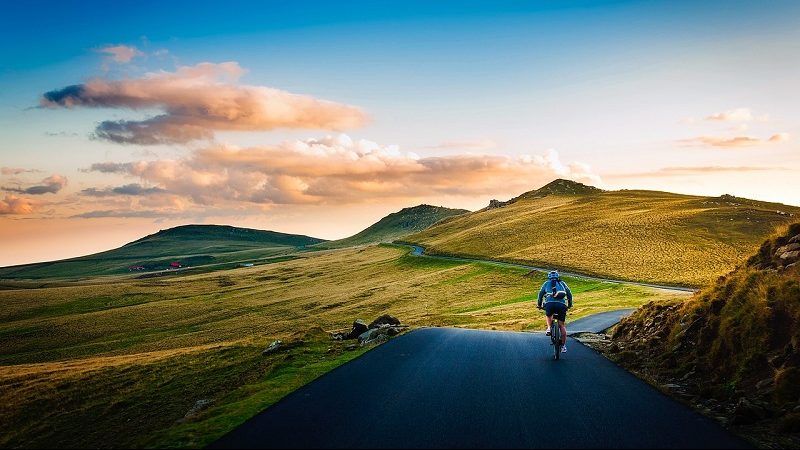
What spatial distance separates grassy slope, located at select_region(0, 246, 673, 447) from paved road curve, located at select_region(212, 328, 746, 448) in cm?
232

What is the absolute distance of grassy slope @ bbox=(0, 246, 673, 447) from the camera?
2272 centimetres

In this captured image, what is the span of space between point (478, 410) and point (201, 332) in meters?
66.7

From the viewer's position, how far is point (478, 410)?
463 inches

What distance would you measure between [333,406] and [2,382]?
36.2 meters

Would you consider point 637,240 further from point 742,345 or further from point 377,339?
point 742,345

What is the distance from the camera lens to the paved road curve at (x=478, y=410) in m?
9.93

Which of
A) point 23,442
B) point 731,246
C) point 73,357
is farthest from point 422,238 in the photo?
point 23,442

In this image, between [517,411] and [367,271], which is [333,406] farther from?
[367,271]

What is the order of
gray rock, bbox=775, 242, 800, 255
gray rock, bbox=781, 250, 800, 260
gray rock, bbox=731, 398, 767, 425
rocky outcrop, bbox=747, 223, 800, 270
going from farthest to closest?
gray rock, bbox=775, 242, 800, 255 → rocky outcrop, bbox=747, 223, 800, 270 → gray rock, bbox=781, 250, 800, 260 → gray rock, bbox=731, 398, 767, 425

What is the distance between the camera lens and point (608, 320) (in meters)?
33.4

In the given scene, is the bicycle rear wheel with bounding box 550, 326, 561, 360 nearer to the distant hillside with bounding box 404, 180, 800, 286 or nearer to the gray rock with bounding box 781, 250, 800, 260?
the gray rock with bounding box 781, 250, 800, 260

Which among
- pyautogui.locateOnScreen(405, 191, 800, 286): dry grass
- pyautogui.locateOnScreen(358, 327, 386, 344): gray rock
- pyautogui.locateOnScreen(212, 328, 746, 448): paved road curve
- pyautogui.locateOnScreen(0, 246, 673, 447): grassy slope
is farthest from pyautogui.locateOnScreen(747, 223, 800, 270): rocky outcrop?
pyautogui.locateOnScreen(405, 191, 800, 286): dry grass

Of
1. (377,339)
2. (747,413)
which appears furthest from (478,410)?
(377,339)

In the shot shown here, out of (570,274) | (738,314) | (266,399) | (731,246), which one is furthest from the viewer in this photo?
(731,246)
